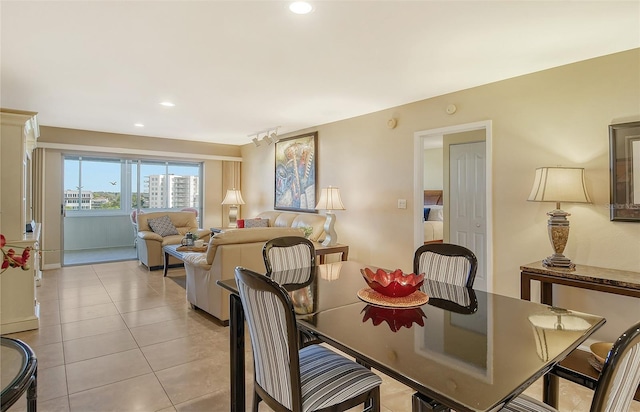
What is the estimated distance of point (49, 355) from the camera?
2.75 metres

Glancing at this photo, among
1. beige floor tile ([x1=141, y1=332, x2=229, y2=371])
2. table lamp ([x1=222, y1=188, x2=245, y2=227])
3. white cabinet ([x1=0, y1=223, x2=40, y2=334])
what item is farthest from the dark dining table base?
table lamp ([x1=222, y1=188, x2=245, y2=227])

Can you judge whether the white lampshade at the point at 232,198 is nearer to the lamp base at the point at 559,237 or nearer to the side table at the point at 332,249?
the side table at the point at 332,249

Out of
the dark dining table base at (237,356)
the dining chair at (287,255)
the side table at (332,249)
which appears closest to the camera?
the dark dining table base at (237,356)

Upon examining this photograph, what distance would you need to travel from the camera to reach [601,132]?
2754 millimetres

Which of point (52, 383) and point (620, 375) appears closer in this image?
point (620, 375)

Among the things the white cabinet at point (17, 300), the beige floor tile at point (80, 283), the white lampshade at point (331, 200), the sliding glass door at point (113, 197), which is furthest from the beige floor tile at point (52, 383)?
the sliding glass door at point (113, 197)

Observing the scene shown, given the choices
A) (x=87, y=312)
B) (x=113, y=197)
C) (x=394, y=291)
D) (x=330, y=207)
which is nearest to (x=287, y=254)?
(x=394, y=291)

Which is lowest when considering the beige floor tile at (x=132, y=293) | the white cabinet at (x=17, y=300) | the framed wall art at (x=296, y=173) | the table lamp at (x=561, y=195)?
the beige floor tile at (x=132, y=293)

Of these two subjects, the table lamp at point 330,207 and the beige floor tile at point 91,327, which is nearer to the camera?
the beige floor tile at point 91,327

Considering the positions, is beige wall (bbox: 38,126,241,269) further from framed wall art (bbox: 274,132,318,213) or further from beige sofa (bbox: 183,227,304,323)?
beige sofa (bbox: 183,227,304,323)

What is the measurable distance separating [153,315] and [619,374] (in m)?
3.81

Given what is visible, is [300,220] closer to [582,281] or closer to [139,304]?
[139,304]

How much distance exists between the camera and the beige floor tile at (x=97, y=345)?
2.76 metres

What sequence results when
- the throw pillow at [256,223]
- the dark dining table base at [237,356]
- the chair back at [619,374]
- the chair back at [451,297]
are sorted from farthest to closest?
1. the throw pillow at [256,223]
2. the dark dining table base at [237,356]
3. the chair back at [451,297]
4. the chair back at [619,374]
